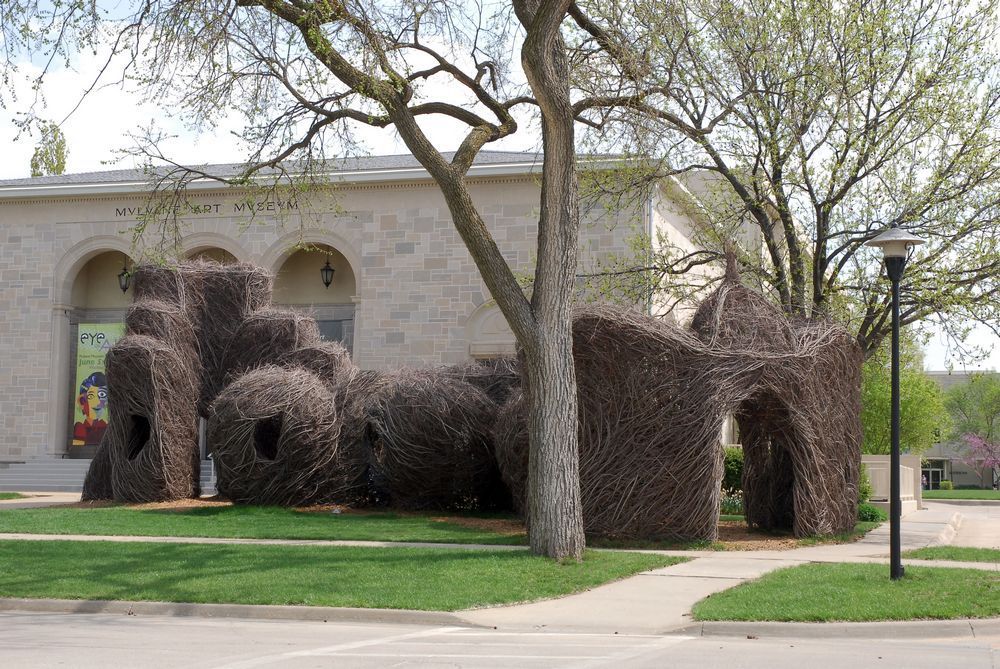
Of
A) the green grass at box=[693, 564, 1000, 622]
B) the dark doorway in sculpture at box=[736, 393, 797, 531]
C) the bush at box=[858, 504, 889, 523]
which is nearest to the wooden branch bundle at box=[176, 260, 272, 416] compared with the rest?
the dark doorway in sculpture at box=[736, 393, 797, 531]

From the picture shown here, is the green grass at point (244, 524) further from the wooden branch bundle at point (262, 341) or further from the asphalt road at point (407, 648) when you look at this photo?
the asphalt road at point (407, 648)

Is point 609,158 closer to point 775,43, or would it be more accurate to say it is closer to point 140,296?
point 775,43

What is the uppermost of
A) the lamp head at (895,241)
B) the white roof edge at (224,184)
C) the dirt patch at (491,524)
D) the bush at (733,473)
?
the white roof edge at (224,184)

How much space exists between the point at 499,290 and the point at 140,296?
527 inches

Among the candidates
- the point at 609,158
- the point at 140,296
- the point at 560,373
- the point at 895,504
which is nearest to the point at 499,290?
the point at 560,373

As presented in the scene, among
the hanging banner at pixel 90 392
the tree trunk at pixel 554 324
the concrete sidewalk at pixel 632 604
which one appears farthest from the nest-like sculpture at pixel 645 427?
the hanging banner at pixel 90 392

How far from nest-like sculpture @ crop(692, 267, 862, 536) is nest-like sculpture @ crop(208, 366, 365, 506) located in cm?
821

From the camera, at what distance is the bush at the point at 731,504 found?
2328 centimetres

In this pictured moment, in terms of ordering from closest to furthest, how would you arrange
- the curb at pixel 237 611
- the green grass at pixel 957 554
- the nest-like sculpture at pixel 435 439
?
the curb at pixel 237 611
the green grass at pixel 957 554
the nest-like sculpture at pixel 435 439

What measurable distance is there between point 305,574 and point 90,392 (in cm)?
2474

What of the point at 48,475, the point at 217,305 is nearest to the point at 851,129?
the point at 217,305

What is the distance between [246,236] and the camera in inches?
1302

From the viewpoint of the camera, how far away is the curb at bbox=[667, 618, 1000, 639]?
9.23 metres

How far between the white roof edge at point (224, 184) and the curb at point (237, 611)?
59.9ft
